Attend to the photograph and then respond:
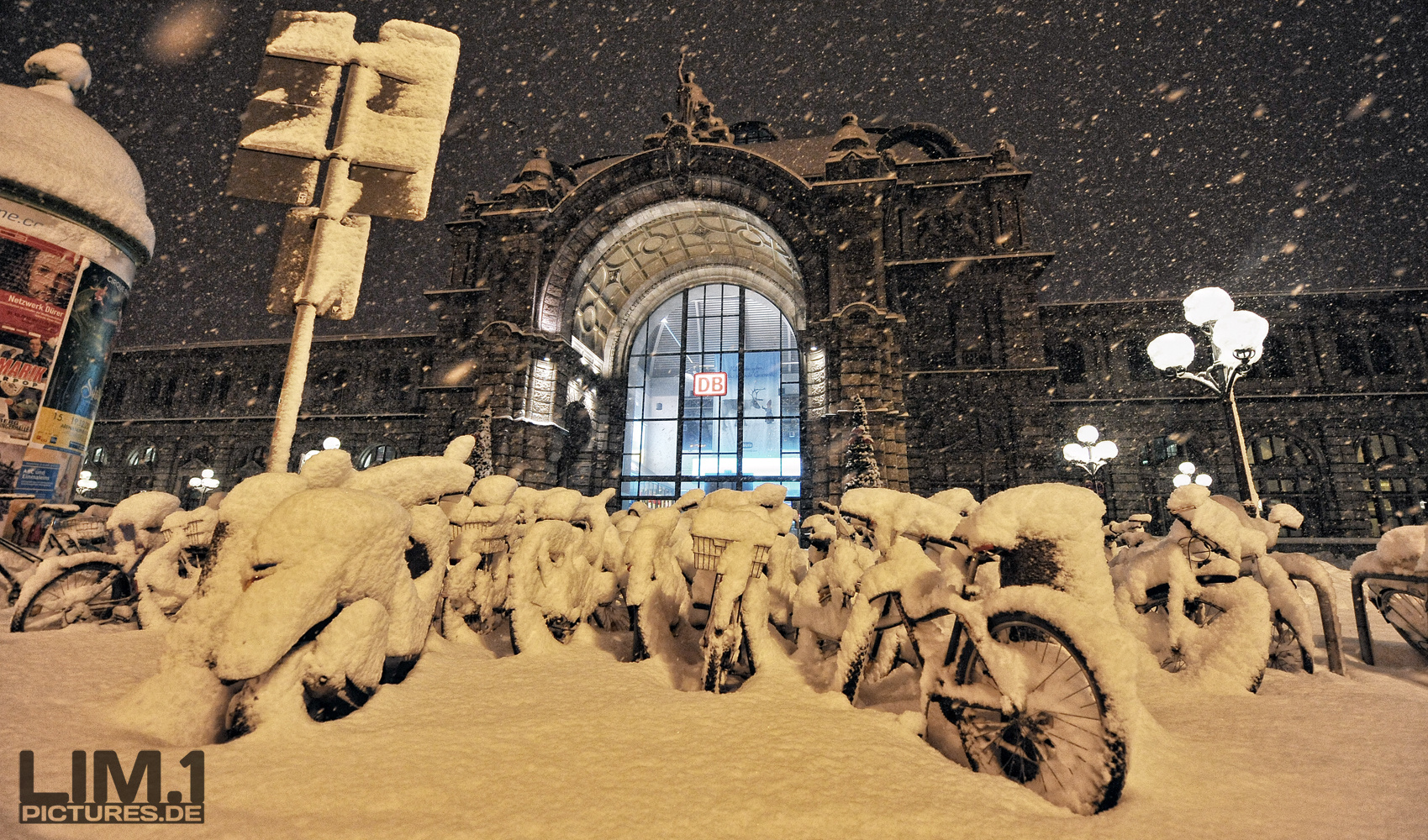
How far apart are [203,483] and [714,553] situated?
104 feet

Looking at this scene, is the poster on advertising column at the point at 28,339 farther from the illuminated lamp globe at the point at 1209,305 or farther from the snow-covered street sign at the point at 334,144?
the illuminated lamp globe at the point at 1209,305

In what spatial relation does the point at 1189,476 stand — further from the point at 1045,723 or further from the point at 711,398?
the point at 1045,723

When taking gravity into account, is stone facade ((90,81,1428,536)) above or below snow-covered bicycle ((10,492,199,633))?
above

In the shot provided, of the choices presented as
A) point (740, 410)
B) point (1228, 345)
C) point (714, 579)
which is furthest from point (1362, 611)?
point (740, 410)

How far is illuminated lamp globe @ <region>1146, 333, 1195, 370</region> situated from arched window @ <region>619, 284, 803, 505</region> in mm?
11959

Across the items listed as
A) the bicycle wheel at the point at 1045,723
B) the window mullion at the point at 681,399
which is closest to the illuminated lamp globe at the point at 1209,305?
the bicycle wheel at the point at 1045,723

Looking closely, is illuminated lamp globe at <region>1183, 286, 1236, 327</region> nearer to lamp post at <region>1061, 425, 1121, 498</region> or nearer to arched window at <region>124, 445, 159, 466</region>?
lamp post at <region>1061, 425, 1121, 498</region>

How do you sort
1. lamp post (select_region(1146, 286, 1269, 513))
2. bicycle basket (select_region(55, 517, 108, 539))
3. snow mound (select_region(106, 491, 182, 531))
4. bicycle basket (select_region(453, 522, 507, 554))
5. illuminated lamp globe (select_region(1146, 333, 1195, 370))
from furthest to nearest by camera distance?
1. illuminated lamp globe (select_region(1146, 333, 1195, 370))
2. lamp post (select_region(1146, 286, 1269, 513))
3. bicycle basket (select_region(55, 517, 108, 539))
4. snow mound (select_region(106, 491, 182, 531))
5. bicycle basket (select_region(453, 522, 507, 554))

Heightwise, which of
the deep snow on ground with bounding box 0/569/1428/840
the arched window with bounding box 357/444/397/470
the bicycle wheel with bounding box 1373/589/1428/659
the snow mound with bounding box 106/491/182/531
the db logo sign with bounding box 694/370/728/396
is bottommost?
the deep snow on ground with bounding box 0/569/1428/840

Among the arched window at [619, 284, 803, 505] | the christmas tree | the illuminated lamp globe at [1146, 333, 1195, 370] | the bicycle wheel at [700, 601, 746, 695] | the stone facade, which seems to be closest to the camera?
the bicycle wheel at [700, 601, 746, 695]

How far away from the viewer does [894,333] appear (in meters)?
16.5

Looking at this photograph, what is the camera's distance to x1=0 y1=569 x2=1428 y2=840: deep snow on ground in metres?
1.70

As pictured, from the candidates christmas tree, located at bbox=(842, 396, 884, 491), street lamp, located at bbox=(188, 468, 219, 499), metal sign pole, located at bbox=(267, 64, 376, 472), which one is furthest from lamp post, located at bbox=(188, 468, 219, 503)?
metal sign pole, located at bbox=(267, 64, 376, 472)

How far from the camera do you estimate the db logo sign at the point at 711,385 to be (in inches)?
788
